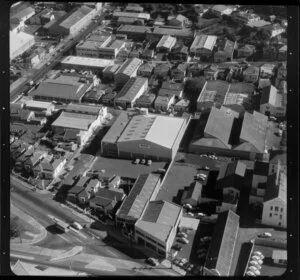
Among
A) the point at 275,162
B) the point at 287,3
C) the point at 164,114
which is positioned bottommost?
the point at 164,114

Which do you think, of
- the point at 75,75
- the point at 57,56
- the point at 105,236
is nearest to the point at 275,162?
the point at 105,236

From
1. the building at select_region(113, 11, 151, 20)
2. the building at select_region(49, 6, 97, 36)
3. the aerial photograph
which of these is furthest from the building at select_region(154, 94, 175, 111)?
the building at select_region(113, 11, 151, 20)

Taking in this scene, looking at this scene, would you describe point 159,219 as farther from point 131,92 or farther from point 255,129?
point 131,92

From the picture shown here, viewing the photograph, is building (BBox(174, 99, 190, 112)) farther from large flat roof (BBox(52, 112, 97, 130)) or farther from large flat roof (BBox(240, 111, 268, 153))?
large flat roof (BBox(52, 112, 97, 130))

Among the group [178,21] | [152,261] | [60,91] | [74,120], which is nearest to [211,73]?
[178,21]

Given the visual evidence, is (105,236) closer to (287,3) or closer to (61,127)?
(61,127)

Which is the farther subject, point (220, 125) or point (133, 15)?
point (133, 15)
